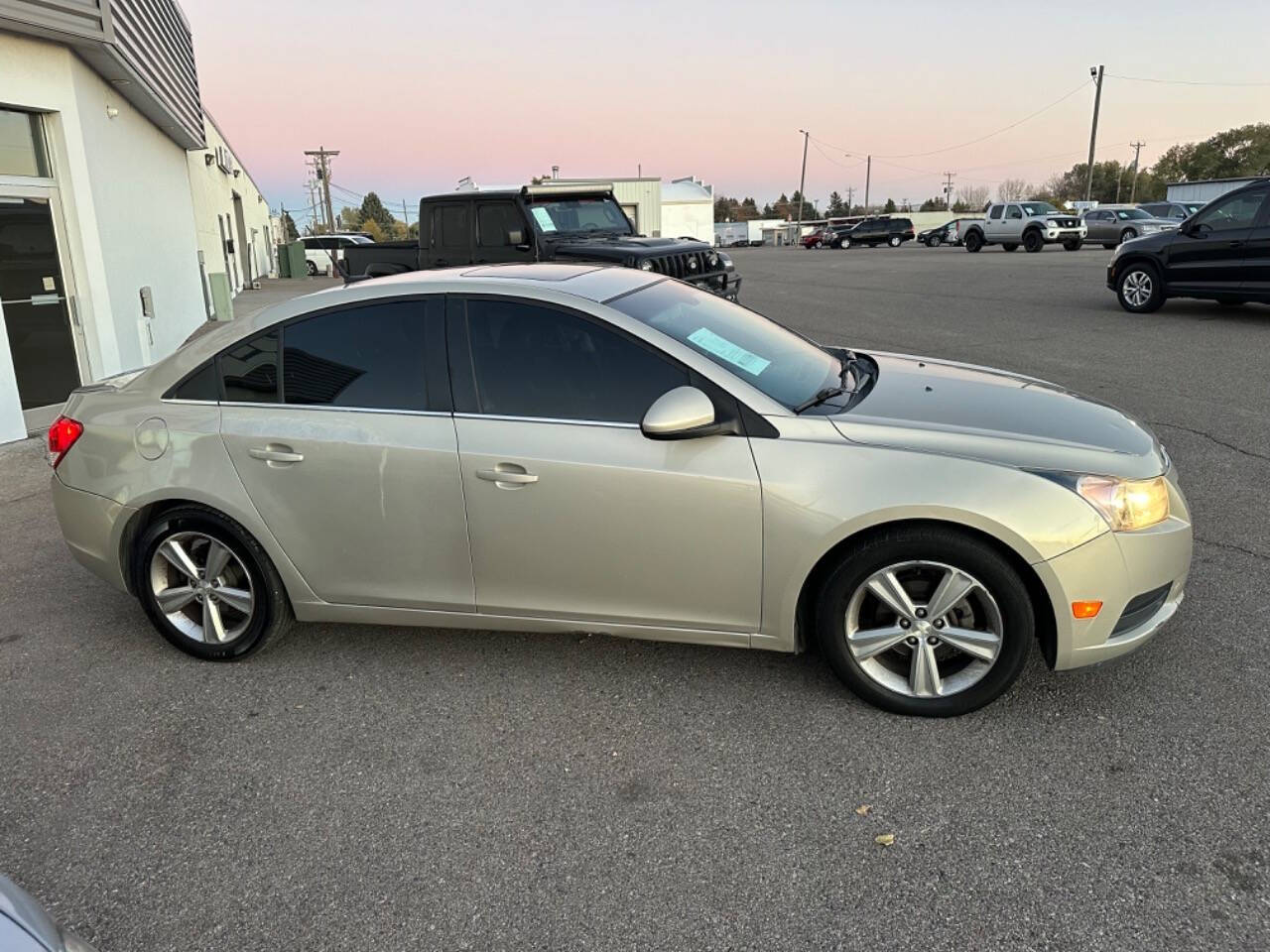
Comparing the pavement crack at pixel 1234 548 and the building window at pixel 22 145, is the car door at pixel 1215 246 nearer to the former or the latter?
the pavement crack at pixel 1234 548

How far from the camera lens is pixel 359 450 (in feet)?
11.7

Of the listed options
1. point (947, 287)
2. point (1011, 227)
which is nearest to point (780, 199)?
point (1011, 227)

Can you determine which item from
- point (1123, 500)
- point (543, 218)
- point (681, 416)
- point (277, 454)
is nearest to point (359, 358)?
point (277, 454)

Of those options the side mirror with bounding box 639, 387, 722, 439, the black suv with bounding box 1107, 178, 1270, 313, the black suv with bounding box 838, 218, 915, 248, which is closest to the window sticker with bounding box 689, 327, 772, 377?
the side mirror with bounding box 639, 387, 722, 439

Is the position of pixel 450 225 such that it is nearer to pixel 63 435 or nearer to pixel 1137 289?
pixel 63 435

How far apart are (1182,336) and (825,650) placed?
10510mm

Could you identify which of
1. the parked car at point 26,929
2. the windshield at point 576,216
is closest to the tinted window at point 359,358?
the parked car at point 26,929

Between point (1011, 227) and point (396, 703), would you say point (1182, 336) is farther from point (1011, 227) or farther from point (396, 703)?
point (1011, 227)

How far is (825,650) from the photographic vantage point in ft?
10.9

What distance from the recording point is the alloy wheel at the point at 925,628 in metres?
3.13

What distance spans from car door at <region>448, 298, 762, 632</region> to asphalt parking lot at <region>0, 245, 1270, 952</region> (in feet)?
1.41

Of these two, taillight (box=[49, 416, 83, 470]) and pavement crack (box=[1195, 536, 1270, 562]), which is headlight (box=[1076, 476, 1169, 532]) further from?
taillight (box=[49, 416, 83, 470])

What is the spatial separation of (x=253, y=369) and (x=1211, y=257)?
1307 centimetres

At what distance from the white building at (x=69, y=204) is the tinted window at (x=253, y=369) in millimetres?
5397
